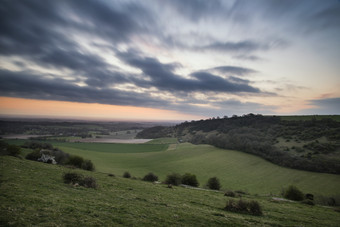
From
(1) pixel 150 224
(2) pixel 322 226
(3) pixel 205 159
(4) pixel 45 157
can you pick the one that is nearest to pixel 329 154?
(3) pixel 205 159

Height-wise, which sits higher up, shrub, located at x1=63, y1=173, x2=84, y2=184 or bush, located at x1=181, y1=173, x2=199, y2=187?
shrub, located at x1=63, y1=173, x2=84, y2=184

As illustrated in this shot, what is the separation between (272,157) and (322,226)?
209 ft

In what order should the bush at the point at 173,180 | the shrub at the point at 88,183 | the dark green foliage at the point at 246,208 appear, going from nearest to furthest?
the dark green foliage at the point at 246,208, the shrub at the point at 88,183, the bush at the point at 173,180

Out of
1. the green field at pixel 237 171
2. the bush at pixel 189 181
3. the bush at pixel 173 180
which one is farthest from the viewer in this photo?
the green field at pixel 237 171

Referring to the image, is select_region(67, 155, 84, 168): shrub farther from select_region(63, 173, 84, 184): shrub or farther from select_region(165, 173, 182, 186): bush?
select_region(63, 173, 84, 184): shrub

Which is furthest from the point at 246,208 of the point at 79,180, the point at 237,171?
the point at 237,171

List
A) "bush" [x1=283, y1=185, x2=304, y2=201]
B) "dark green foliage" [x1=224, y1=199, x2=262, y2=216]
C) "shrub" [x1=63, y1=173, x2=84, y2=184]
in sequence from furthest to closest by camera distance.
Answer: "bush" [x1=283, y1=185, x2=304, y2=201]
"shrub" [x1=63, y1=173, x2=84, y2=184]
"dark green foliage" [x1=224, y1=199, x2=262, y2=216]

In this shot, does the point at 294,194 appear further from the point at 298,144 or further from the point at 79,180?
the point at 298,144

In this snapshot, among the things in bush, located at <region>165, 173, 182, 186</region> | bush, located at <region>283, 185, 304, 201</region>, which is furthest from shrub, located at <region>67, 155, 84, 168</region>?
bush, located at <region>283, 185, 304, 201</region>

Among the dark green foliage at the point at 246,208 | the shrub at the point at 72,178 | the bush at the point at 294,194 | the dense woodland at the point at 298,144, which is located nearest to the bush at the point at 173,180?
the dark green foliage at the point at 246,208

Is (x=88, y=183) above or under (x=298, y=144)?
above

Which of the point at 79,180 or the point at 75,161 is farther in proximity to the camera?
the point at 75,161

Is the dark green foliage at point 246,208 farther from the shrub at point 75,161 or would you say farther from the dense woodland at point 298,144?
the dense woodland at point 298,144

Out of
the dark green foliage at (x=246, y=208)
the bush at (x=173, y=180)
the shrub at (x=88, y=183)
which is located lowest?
the bush at (x=173, y=180)
